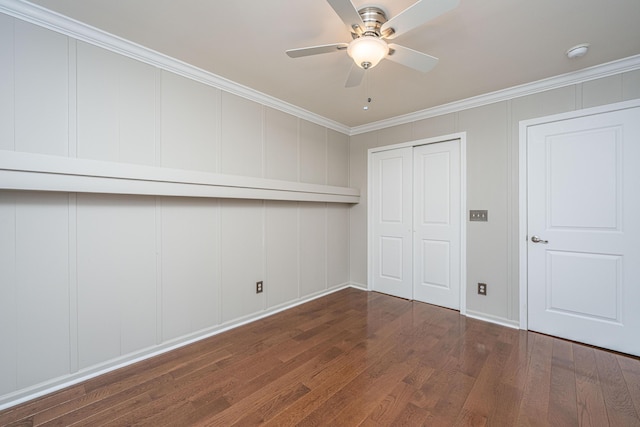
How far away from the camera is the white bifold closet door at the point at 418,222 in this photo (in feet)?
10.7

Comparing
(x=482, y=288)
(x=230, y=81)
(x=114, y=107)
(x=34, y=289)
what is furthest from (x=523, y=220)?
(x=34, y=289)

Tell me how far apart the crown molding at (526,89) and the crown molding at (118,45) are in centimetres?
169

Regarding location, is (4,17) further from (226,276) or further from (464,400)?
(464,400)

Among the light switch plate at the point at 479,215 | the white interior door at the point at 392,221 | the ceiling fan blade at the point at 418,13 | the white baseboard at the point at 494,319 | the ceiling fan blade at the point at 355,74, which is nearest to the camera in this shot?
the ceiling fan blade at the point at 418,13

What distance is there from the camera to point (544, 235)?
2648 mm

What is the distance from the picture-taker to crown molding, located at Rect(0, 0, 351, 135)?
1.67 metres

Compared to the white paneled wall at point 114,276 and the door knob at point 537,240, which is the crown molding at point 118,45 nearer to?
the white paneled wall at point 114,276

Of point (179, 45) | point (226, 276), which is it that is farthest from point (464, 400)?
point (179, 45)

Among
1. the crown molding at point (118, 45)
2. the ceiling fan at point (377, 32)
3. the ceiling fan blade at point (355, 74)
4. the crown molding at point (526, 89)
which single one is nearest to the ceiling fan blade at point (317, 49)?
the ceiling fan at point (377, 32)

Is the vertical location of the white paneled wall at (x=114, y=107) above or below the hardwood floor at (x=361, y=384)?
above

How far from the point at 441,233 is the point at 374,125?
5.75 ft

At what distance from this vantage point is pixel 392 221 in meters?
3.77

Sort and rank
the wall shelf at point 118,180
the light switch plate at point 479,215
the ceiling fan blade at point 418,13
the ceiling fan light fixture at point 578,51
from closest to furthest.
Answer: the ceiling fan blade at point 418,13, the wall shelf at point 118,180, the ceiling fan light fixture at point 578,51, the light switch plate at point 479,215

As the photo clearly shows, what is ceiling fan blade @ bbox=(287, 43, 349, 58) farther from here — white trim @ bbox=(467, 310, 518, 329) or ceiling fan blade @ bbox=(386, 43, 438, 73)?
white trim @ bbox=(467, 310, 518, 329)
